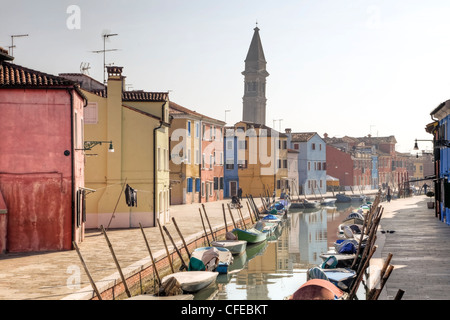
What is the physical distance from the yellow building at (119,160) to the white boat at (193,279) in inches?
454

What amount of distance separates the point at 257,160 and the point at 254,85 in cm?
4940

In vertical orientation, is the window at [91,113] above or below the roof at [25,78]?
below

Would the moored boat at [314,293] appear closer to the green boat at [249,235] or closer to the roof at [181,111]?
the green boat at [249,235]

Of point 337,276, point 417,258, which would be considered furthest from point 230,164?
point 337,276

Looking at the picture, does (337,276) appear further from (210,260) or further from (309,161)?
(309,161)

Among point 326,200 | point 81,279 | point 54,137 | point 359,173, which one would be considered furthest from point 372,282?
point 359,173

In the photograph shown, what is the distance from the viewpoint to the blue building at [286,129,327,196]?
77000 mm

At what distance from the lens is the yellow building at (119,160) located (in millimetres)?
30812

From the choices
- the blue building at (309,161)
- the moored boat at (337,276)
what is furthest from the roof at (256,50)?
the moored boat at (337,276)

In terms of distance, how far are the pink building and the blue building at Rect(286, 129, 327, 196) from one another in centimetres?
5408

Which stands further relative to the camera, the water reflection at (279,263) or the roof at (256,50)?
the roof at (256,50)

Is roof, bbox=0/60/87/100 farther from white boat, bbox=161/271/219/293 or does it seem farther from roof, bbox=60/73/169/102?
white boat, bbox=161/271/219/293

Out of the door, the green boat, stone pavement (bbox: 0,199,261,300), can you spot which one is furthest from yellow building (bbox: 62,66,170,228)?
the door
